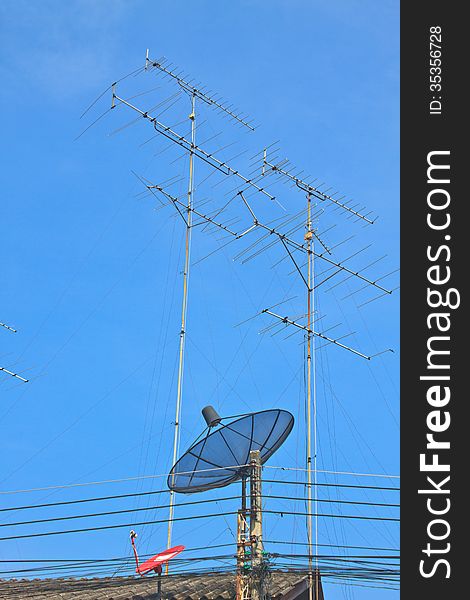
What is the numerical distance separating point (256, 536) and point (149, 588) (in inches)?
274

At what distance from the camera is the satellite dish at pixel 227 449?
2164 centimetres

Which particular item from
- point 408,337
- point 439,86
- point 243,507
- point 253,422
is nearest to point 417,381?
point 408,337

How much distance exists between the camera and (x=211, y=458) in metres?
22.3

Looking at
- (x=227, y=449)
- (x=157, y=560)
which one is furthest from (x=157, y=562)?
(x=227, y=449)

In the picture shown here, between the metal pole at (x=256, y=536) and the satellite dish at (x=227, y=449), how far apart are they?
144cm

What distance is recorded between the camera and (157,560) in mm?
21203

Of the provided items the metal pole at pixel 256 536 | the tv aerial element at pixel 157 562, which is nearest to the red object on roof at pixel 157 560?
the tv aerial element at pixel 157 562

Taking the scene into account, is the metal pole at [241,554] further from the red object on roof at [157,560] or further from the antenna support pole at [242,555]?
the red object on roof at [157,560]

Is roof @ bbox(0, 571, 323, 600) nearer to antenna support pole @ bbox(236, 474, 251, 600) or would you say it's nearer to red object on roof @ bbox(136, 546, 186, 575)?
red object on roof @ bbox(136, 546, 186, 575)

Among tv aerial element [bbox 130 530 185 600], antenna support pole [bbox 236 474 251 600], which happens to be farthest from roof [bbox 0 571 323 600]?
antenna support pole [bbox 236 474 251 600]

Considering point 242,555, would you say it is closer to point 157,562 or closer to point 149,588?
point 157,562

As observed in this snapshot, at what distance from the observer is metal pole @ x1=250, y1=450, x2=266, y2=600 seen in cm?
1845

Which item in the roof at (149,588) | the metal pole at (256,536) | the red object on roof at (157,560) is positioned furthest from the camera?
the roof at (149,588)

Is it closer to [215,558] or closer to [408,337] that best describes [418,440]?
[408,337]
